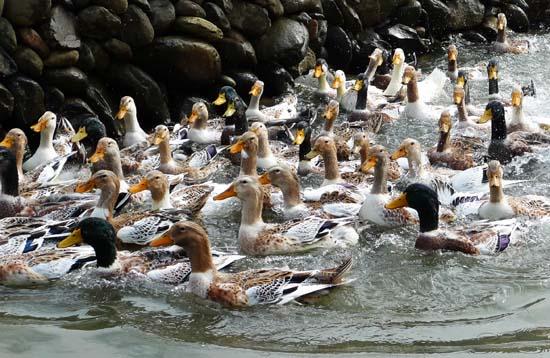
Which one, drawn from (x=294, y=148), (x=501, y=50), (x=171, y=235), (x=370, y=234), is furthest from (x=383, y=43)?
(x=171, y=235)

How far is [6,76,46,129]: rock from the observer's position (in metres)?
10.9

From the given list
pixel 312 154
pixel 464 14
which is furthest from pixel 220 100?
pixel 464 14

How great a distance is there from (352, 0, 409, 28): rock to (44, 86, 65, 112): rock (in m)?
5.85

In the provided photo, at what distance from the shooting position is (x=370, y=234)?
8.74 m

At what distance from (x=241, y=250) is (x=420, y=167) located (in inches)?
92.4

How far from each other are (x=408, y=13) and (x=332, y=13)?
1779 millimetres

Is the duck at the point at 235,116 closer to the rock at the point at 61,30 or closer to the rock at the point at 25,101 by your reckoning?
the rock at the point at 61,30

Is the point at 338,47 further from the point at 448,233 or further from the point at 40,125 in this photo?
the point at 448,233

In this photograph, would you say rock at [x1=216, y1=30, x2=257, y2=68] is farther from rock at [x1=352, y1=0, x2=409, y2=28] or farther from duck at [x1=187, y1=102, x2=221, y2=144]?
rock at [x1=352, y1=0, x2=409, y2=28]

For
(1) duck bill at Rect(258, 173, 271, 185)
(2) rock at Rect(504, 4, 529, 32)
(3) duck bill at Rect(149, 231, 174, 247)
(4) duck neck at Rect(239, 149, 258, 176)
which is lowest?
(3) duck bill at Rect(149, 231, 174, 247)

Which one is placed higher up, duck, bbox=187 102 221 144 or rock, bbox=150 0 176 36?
rock, bbox=150 0 176 36

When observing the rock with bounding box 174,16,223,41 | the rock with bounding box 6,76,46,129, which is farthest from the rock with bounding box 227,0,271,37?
the rock with bounding box 6,76,46,129

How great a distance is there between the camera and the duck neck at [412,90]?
12.3 m

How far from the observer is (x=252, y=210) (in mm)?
8461
